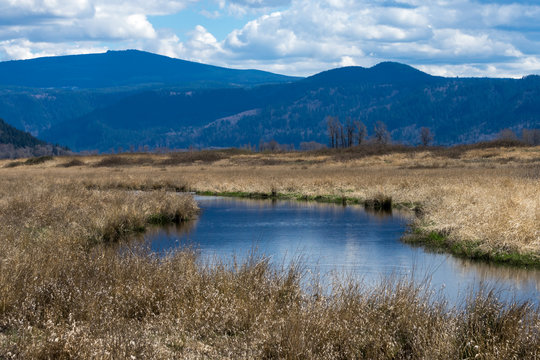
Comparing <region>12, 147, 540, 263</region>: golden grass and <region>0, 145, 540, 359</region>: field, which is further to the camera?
<region>12, 147, 540, 263</region>: golden grass

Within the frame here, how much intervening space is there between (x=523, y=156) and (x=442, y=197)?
144 ft

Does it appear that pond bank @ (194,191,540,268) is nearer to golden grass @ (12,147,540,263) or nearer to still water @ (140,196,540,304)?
golden grass @ (12,147,540,263)

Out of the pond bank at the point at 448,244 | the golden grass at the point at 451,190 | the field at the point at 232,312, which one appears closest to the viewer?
the field at the point at 232,312

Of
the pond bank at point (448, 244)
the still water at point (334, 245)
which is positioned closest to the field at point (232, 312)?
the pond bank at point (448, 244)

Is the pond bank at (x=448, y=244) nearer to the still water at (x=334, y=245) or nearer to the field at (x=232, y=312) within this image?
the field at (x=232, y=312)

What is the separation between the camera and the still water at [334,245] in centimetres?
1750

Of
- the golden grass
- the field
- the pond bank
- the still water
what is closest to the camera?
the field

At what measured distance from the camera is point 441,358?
9.59 m

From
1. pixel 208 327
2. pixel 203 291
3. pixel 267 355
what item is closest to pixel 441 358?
pixel 267 355

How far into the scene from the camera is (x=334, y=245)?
78.4ft

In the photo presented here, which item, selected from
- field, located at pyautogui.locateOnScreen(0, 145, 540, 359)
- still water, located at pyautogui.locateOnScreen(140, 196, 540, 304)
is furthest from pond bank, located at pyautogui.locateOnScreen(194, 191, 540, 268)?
still water, located at pyautogui.locateOnScreen(140, 196, 540, 304)

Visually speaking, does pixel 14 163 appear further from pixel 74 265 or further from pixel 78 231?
pixel 74 265

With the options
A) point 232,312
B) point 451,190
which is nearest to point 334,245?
point 451,190

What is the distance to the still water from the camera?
1750 cm
